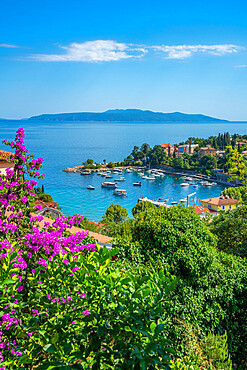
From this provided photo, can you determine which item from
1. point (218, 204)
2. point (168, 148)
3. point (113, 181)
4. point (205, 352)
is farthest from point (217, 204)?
point (168, 148)

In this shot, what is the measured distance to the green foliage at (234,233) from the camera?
6303mm

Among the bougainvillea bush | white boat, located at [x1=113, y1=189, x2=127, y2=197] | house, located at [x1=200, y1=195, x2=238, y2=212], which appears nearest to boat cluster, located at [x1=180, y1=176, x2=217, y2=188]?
white boat, located at [x1=113, y1=189, x2=127, y2=197]

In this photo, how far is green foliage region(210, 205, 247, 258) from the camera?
20.7 ft

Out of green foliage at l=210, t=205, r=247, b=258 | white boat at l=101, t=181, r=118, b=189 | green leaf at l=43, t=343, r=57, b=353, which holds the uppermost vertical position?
green leaf at l=43, t=343, r=57, b=353

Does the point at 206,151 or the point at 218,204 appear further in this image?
the point at 206,151

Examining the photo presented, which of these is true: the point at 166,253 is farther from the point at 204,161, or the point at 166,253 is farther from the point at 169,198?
the point at 204,161

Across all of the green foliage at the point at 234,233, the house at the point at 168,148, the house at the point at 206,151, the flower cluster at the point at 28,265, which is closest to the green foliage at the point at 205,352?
the flower cluster at the point at 28,265

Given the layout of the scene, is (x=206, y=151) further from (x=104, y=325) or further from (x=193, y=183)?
(x=104, y=325)

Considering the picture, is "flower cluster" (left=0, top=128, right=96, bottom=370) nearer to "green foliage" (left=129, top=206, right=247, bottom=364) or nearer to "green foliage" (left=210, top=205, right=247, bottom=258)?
"green foliage" (left=129, top=206, right=247, bottom=364)

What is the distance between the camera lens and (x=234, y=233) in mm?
6594

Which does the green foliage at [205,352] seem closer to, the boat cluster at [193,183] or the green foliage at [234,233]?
the green foliage at [234,233]

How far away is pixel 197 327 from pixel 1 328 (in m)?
3.08

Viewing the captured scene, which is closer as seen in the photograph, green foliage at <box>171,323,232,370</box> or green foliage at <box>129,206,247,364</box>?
green foliage at <box>171,323,232,370</box>

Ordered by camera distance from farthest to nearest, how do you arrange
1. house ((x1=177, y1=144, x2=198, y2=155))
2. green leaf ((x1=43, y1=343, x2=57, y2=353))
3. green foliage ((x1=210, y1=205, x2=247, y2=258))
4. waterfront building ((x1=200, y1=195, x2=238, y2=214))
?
house ((x1=177, y1=144, x2=198, y2=155)) → waterfront building ((x1=200, y1=195, x2=238, y2=214)) → green foliage ((x1=210, y1=205, x2=247, y2=258)) → green leaf ((x1=43, y1=343, x2=57, y2=353))
